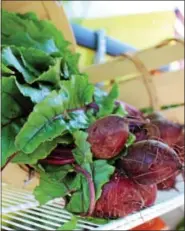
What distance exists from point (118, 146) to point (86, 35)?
20.8 inches

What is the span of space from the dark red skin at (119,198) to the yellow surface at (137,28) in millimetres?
426

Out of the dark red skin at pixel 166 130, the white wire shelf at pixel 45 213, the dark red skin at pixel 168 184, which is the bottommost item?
the white wire shelf at pixel 45 213

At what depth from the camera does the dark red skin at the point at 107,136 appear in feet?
1.43

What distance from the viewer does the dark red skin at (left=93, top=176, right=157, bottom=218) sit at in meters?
0.44

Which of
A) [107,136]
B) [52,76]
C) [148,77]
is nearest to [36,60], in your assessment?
[52,76]

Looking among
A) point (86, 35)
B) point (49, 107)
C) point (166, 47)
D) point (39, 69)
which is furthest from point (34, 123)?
point (86, 35)

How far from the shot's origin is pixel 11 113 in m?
0.45

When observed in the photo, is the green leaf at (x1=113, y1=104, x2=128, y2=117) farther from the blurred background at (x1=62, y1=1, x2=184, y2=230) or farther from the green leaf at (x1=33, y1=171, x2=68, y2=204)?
the blurred background at (x1=62, y1=1, x2=184, y2=230)

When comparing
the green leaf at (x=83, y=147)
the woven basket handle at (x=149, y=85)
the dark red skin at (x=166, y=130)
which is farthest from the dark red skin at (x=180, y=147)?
the woven basket handle at (x=149, y=85)

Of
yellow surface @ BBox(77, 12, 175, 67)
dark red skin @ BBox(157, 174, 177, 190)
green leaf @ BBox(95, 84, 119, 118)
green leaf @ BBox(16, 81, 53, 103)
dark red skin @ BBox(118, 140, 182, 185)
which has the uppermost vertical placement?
yellow surface @ BBox(77, 12, 175, 67)

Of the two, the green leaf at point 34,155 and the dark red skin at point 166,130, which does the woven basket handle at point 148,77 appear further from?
the green leaf at point 34,155

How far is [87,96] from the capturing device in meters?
0.49

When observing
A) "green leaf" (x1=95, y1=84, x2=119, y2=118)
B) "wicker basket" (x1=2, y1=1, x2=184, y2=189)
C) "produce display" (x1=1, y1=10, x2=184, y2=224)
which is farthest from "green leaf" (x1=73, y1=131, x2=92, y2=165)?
"wicker basket" (x1=2, y1=1, x2=184, y2=189)

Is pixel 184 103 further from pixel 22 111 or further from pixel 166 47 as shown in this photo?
pixel 22 111
